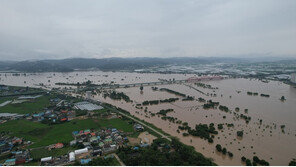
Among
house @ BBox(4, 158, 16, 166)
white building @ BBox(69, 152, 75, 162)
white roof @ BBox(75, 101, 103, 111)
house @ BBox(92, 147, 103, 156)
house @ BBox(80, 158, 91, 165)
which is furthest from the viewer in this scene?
white roof @ BBox(75, 101, 103, 111)

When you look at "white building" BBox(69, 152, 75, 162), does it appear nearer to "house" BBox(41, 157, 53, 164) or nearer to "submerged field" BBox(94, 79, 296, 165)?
"house" BBox(41, 157, 53, 164)

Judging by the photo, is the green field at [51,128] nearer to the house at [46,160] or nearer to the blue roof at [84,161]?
the house at [46,160]

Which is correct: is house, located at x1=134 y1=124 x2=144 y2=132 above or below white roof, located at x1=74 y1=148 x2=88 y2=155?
above

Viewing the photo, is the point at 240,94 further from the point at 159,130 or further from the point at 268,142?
the point at 159,130

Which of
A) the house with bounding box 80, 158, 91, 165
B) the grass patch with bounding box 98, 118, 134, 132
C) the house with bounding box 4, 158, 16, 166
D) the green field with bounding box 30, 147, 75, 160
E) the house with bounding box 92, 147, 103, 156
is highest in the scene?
the grass patch with bounding box 98, 118, 134, 132

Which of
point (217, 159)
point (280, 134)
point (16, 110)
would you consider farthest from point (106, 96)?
point (280, 134)

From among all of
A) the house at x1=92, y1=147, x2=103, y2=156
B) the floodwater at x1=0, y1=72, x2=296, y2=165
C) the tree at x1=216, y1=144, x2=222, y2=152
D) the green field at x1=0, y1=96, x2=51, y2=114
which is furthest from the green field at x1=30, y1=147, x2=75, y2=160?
the green field at x1=0, y1=96, x2=51, y2=114

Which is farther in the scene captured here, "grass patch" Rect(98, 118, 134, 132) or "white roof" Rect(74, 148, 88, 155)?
"grass patch" Rect(98, 118, 134, 132)
